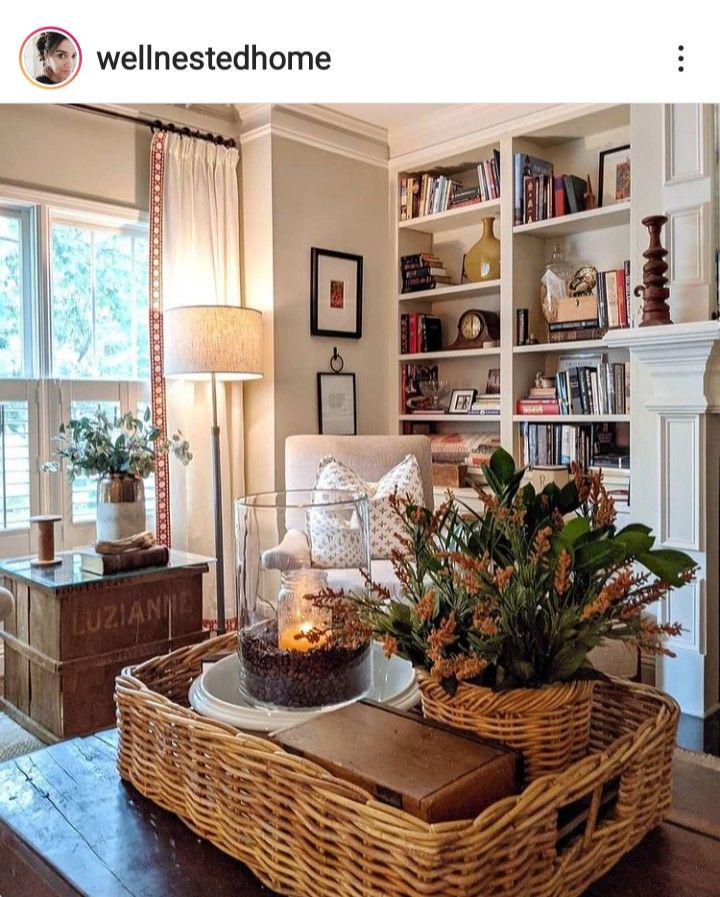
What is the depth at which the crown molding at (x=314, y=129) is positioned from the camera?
359cm

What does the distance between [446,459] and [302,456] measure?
3.35 ft

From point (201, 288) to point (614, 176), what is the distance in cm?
191

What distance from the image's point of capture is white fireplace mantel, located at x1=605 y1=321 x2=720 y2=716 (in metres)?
2.60

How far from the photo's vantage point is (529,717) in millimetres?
788

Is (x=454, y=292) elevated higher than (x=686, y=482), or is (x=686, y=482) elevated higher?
(x=454, y=292)

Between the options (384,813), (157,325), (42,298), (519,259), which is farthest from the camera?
(519,259)

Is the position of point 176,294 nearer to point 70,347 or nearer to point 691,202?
point 70,347

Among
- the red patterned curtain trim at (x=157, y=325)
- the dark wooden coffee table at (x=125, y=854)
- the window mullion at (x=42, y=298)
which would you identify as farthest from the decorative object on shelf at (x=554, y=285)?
the dark wooden coffee table at (x=125, y=854)

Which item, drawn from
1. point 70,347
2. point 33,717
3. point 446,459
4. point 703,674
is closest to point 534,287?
point 446,459

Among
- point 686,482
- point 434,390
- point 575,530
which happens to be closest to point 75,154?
point 434,390

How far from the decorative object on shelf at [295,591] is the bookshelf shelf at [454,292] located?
285 centimetres

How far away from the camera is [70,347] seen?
339 cm

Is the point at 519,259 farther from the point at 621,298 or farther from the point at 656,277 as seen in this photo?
the point at 656,277
